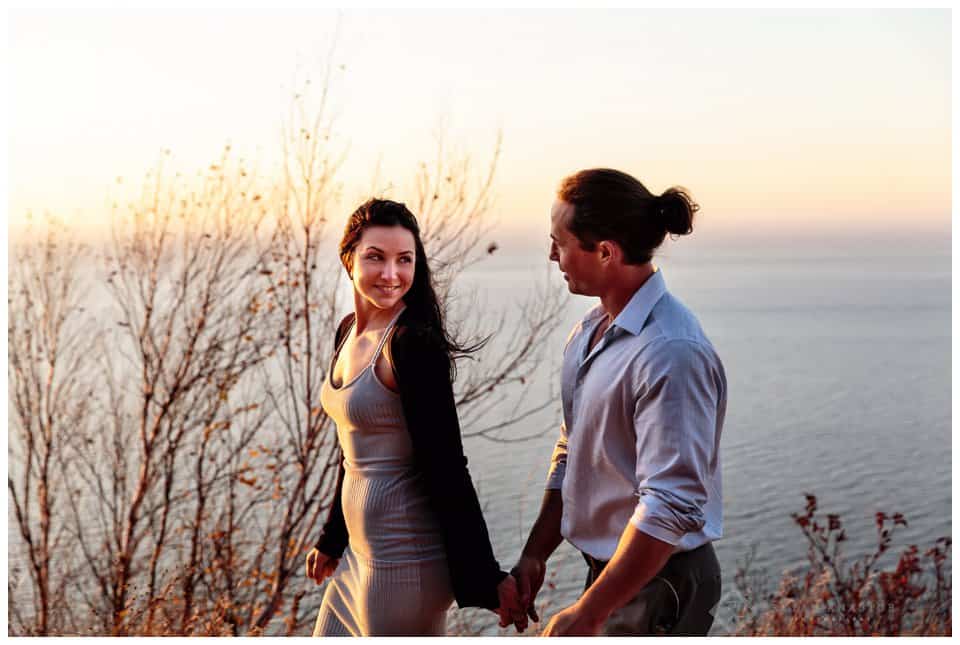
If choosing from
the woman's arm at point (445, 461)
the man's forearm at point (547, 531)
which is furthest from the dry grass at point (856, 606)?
the woman's arm at point (445, 461)

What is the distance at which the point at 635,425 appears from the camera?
178 cm

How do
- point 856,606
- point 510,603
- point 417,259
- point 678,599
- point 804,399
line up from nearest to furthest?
1. point 678,599
2. point 510,603
3. point 417,259
4. point 856,606
5. point 804,399

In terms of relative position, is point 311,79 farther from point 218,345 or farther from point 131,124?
point 218,345

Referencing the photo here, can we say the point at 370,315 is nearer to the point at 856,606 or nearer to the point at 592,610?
the point at 592,610

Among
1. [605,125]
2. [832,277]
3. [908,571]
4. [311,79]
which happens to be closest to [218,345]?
[311,79]

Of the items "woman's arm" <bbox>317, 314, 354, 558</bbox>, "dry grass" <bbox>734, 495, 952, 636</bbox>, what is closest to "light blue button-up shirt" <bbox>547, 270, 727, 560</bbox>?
"woman's arm" <bbox>317, 314, 354, 558</bbox>

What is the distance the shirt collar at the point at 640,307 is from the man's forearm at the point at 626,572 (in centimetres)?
36

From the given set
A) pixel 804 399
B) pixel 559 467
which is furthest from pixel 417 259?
pixel 804 399

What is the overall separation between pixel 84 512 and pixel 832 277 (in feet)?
23.7

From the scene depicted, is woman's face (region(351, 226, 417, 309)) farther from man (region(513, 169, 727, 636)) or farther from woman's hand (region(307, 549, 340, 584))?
woman's hand (region(307, 549, 340, 584))

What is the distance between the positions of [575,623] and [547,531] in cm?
42

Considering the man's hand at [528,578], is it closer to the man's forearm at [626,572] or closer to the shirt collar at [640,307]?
the man's forearm at [626,572]

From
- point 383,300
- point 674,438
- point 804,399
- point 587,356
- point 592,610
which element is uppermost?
point 383,300

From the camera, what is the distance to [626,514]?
186 centimetres
